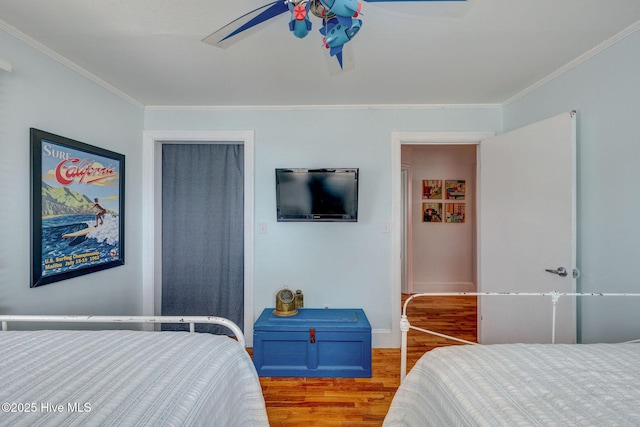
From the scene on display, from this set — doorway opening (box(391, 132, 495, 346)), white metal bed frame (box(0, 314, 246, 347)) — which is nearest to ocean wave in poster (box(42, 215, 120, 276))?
white metal bed frame (box(0, 314, 246, 347))

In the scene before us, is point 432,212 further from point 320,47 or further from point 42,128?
point 42,128

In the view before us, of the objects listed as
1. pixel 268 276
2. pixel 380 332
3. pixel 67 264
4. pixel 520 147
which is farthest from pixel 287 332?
pixel 520 147

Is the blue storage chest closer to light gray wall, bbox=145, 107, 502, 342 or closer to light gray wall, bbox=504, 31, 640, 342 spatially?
light gray wall, bbox=145, 107, 502, 342

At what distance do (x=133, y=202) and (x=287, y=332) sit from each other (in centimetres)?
183

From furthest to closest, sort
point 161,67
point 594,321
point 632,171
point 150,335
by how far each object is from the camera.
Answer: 1. point 161,67
2. point 594,321
3. point 632,171
4. point 150,335

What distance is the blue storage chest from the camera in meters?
2.33

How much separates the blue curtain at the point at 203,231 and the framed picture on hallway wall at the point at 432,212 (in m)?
3.02

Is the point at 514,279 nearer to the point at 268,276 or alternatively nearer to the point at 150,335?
the point at 268,276

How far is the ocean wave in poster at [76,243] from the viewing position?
184 centimetres

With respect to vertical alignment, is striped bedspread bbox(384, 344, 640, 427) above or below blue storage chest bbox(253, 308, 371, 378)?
above

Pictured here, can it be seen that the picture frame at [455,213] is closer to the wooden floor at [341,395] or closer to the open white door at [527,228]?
the open white door at [527,228]

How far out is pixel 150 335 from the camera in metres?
1.26

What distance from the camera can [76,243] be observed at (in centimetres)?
204

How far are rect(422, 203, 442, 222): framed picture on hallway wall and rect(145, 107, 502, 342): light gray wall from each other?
207 centimetres
